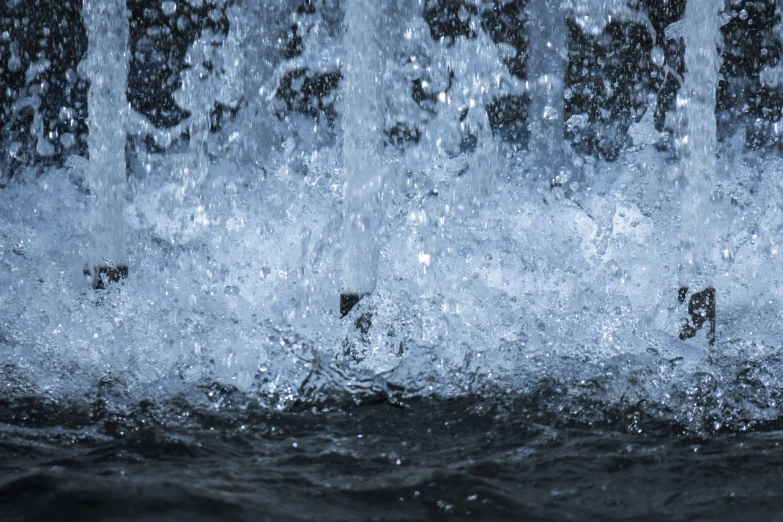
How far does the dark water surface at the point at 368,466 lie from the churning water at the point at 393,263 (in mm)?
12

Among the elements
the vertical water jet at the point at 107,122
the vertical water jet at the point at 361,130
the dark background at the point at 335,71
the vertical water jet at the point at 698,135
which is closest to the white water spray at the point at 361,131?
the vertical water jet at the point at 361,130

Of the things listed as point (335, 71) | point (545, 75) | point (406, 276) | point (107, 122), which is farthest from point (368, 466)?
point (545, 75)

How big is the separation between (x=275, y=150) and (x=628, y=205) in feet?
7.48

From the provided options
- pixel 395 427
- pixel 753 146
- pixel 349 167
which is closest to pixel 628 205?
pixel 753 146

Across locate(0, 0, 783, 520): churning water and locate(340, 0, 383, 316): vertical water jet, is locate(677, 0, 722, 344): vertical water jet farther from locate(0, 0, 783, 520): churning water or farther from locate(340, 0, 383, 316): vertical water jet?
locate(340, 0, 383, 316): vertical water jet

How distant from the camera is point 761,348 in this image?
3.35 meters

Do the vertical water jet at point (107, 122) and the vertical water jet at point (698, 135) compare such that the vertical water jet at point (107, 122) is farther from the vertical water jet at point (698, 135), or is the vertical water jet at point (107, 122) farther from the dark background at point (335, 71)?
the vertical water jet at point (698, 135)

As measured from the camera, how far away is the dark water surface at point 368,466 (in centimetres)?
184

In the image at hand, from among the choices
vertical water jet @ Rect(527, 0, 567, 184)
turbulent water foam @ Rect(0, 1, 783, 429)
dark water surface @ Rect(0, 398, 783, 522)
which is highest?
vertical water jet @ Rect(527, 0, 567, 184)

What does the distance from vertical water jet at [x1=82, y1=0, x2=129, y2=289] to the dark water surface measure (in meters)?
1.81

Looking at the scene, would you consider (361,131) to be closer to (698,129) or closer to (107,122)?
(107,122)

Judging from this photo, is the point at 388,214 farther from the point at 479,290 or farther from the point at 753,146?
the point at 753,146

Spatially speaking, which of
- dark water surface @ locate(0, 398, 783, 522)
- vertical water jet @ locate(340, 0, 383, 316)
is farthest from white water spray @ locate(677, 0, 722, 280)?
dark water surface @ locate(0, 398, 783, 522)

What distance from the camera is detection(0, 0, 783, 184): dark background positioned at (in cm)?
510
